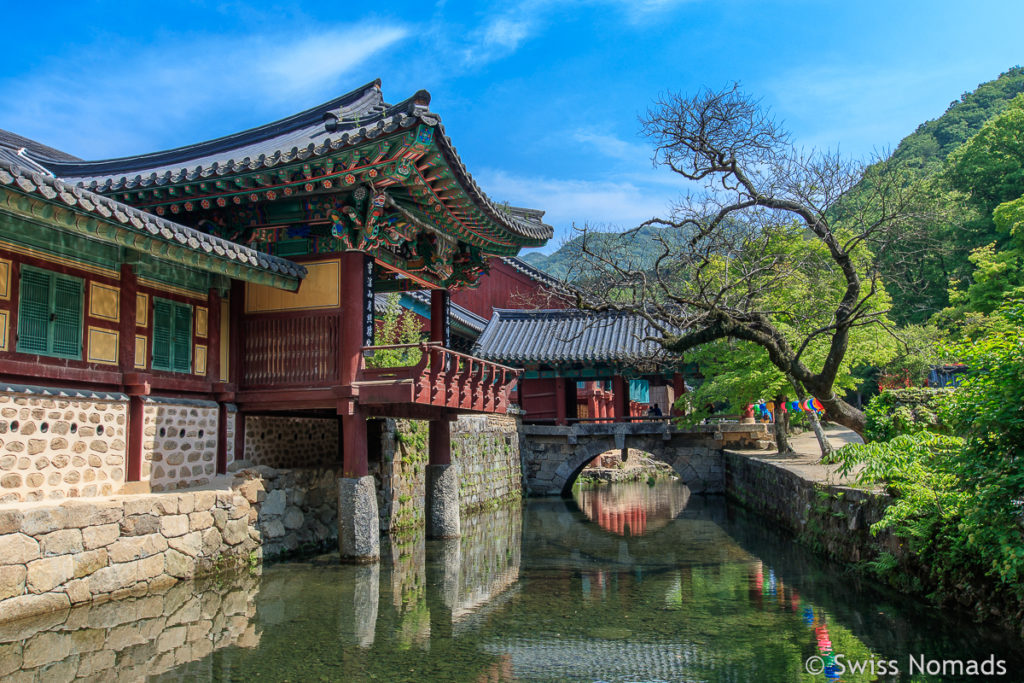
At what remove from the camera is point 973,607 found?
25.7 feet

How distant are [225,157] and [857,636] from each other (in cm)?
1327

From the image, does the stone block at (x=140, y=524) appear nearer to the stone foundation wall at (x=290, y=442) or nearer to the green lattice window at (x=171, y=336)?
the green lattice window at (x=171, y=336)

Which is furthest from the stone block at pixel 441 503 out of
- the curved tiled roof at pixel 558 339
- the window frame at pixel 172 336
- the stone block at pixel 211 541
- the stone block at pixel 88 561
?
the curved tiled roof at pixel 558 339

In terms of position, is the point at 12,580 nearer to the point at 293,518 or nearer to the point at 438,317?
the point at 293,518

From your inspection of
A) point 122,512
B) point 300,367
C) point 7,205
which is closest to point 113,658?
point 122,512

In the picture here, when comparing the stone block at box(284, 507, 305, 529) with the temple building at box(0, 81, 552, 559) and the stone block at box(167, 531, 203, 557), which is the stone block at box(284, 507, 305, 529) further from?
the stone block at box(167, 531, 203, 557)

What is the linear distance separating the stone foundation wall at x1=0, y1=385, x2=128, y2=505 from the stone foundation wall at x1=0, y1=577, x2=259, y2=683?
1605 millimetres

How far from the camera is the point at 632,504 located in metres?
25.0

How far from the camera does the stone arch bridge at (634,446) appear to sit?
26.6 metres

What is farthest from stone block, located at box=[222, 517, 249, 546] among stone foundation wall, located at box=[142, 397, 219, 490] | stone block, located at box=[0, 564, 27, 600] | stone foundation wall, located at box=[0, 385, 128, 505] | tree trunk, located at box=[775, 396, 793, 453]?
tree trunk, located at box=[775, 396, 793, 453]

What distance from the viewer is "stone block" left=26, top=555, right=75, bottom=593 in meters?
7.89

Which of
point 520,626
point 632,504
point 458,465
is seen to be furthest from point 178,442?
point 632,504

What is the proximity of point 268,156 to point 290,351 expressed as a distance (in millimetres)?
3153

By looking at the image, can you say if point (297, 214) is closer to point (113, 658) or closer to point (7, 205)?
point (7, 205)
